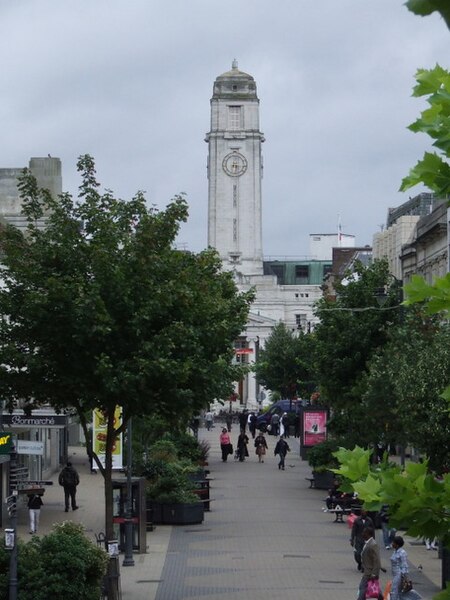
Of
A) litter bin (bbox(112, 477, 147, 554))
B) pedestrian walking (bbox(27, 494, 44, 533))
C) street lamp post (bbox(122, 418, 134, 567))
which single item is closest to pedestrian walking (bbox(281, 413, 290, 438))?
pedestrian walking (bbox(27, 494, 44, 533))

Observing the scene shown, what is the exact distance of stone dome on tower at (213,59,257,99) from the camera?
192 meters

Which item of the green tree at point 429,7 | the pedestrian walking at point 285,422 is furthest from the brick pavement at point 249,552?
the pedestrian walking at point 285,422

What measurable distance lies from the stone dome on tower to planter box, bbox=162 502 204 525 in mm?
158293

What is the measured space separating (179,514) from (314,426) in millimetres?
19114

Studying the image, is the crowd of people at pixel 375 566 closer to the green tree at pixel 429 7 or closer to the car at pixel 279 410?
the green tree at pixel 429 7

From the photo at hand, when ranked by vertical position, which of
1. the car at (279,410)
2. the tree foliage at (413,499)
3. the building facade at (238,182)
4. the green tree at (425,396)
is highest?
the building facade at (238,182)

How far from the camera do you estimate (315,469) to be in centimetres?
4712

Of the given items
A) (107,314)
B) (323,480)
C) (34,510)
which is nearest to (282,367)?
(323,480)

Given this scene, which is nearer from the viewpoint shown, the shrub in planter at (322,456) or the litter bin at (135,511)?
the litter bin at (135,511)

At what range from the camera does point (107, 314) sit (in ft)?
81.3

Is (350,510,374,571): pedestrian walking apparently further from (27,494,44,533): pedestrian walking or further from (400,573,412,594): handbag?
(27,494,44,533): pedestrian walking

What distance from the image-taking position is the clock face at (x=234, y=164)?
18975 cm

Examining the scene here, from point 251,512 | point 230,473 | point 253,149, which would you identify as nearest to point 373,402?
→ point 251,512

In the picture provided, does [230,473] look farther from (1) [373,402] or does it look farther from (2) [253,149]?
(2) [253,149]
